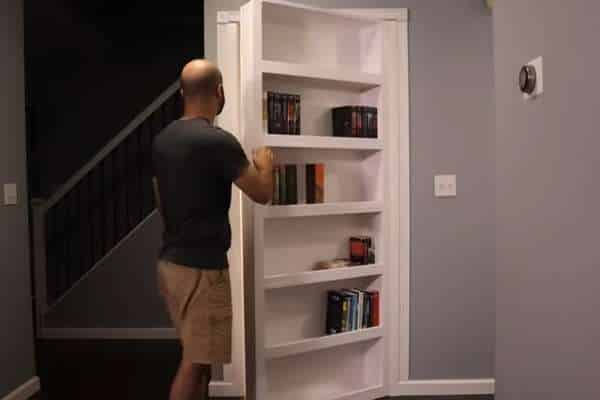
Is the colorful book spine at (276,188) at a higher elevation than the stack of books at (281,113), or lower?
lower

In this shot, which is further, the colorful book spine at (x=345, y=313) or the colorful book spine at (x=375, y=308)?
the colorful book spine at (x=375, y=308)

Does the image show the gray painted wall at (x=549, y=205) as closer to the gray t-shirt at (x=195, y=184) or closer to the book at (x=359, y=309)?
the gray t-shirt at (x=195, y=184)

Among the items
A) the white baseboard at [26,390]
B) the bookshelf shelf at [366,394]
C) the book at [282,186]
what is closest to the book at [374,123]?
the book at [282,186]

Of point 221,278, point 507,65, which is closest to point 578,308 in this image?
point 507,65

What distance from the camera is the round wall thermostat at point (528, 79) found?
147 cm

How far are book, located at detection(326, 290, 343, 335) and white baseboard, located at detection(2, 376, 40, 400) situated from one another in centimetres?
168

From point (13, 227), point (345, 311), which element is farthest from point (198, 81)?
point (13, 227)

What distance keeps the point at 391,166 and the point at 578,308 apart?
1692 mm

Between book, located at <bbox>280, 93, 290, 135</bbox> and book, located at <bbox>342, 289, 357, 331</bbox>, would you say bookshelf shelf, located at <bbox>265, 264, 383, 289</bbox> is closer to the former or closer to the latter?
book, located at <bbox>342, 289, 357, 331</bbox>

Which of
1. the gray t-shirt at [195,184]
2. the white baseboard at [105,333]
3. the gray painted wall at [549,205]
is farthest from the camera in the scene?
the white baseboard at [105,333]

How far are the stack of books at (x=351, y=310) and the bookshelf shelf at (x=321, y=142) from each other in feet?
2.57

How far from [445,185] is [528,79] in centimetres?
149

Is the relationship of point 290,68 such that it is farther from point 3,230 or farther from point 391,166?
point 3,230

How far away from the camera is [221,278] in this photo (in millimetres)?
1982
